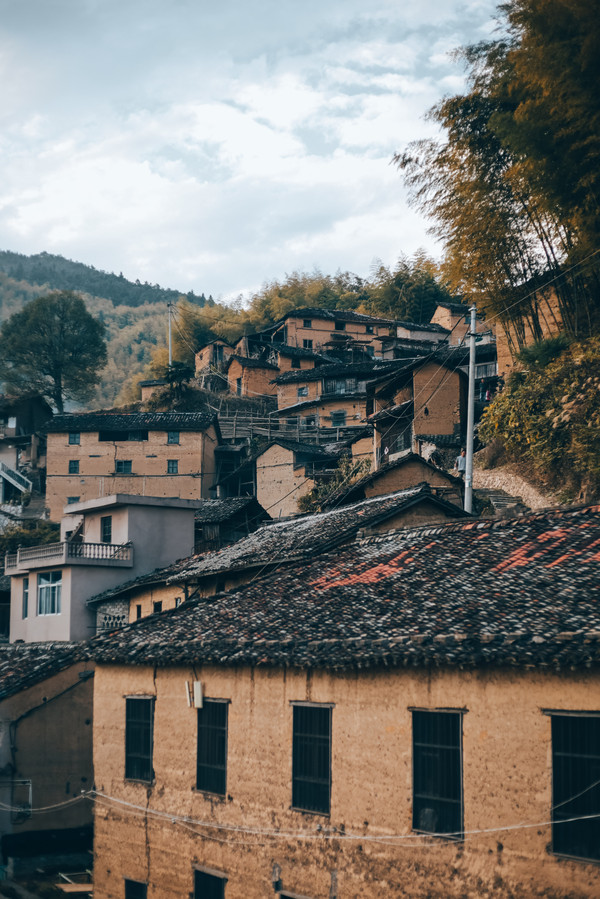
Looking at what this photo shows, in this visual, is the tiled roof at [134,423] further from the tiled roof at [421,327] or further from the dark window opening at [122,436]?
the tiled roof at [421,327]

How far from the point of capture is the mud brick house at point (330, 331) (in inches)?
2719

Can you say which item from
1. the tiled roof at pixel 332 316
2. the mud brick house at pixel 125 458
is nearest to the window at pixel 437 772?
the mud brick house at pixel 125 458

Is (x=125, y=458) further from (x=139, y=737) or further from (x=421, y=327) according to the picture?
(x=139, y=737)

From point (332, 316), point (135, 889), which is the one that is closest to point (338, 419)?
point (332, 316)

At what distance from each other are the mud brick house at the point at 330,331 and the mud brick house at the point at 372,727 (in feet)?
173

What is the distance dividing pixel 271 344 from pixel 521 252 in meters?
40.4

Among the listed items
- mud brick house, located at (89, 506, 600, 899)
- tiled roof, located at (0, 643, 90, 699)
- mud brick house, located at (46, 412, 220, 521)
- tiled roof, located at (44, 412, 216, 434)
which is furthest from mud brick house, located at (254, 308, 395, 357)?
mud brick house, located at (89, 506, 600, 899)

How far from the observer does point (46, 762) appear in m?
20.7

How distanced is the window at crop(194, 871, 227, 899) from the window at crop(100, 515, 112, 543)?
16.6 m

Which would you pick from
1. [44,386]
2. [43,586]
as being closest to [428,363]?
[43,586]

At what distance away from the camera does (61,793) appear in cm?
2062

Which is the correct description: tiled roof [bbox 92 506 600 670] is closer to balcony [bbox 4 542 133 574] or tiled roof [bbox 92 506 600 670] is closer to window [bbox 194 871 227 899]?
window [bbox 194 871 227 899]

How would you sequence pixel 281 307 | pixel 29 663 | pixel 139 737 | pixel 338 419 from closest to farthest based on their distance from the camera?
pixel 139 737 → pixel 29 663 → pixel 338 419 → pixel 281 307

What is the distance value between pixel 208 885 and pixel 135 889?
2130 millimetres
